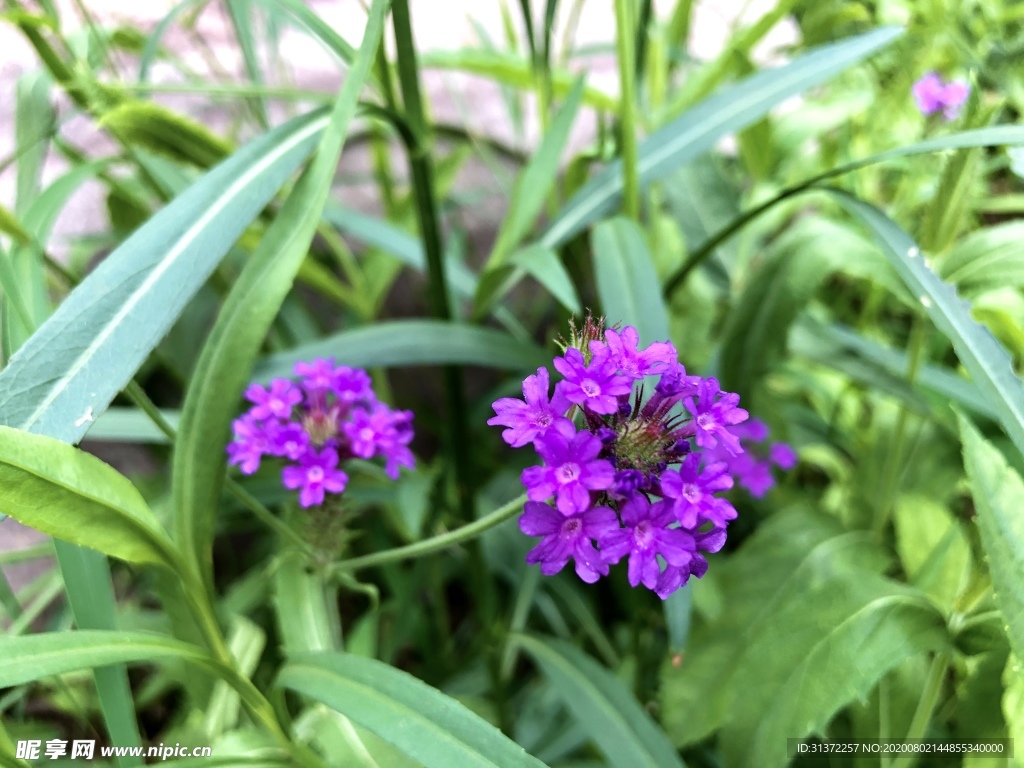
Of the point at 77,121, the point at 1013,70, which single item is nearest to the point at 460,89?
the point at 77,121

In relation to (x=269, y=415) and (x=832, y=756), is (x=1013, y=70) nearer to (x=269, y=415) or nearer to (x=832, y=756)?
(x=832, y=756)

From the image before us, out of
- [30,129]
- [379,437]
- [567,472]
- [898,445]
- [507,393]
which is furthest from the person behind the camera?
[507,393]

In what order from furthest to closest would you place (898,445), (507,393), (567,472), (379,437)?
(507,393), (898,445), (379,437), (567,472)

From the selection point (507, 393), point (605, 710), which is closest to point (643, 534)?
point (605, 710)

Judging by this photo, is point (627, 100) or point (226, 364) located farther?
point (627, 100)

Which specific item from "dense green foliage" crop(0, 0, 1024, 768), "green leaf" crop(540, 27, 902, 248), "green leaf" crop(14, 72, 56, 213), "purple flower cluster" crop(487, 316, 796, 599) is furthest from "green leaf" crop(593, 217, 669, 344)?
"green leaf" crop(14, 72, 56, 213)

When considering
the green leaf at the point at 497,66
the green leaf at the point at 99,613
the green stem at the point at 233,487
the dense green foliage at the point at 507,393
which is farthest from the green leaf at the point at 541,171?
the green leaf at the point at 99,613

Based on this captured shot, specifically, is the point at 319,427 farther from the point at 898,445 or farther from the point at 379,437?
the point at 898,445

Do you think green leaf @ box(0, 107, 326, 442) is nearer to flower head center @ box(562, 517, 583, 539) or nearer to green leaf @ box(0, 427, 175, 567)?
green leaf @ box(0, 427, 175, 567)
